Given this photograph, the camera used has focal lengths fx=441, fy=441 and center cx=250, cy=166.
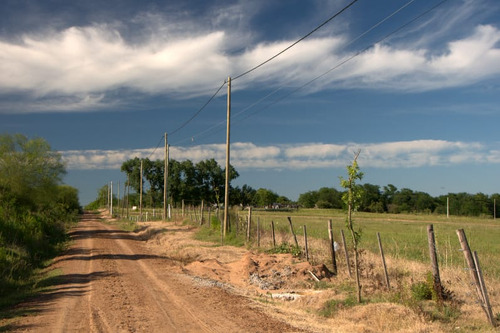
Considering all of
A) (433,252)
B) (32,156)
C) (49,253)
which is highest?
(32,156)

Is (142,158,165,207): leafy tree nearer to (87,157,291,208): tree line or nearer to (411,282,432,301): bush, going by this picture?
(87,157,291,208): tree line

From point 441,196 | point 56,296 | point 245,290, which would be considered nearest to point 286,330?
point 245,290

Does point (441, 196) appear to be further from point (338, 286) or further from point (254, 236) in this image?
point (338, 286)

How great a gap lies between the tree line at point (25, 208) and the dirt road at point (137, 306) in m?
2.05

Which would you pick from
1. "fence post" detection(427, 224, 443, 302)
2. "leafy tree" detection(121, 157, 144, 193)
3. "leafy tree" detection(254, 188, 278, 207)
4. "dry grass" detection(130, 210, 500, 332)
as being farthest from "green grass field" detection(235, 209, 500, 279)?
"leafy tree" detection(254, 188, 278, 207)

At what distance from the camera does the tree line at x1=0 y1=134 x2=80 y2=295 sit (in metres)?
16.2

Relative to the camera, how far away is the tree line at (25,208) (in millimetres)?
16239

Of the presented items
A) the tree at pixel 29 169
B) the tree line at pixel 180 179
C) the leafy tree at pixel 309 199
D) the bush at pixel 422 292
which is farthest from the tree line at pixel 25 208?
the leafy tree at pixel 309 199

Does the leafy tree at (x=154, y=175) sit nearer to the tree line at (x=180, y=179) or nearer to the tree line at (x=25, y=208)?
the tree line at (x=180, y=179)

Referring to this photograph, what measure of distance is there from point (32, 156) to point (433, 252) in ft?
114

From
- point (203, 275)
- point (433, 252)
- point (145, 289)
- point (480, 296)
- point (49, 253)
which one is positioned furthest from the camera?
point (49, 253)

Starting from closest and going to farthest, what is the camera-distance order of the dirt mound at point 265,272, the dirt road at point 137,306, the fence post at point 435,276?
the dirt road at point 137,306, the fence post at point 435,276, the dirt mound at point 265,272

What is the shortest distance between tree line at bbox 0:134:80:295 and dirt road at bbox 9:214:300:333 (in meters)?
2.05

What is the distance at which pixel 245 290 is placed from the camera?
12828 mm
